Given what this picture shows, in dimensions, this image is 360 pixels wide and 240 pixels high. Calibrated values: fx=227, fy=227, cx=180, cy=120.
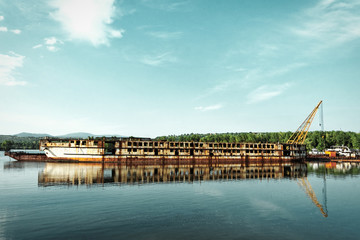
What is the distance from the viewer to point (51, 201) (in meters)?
32.1

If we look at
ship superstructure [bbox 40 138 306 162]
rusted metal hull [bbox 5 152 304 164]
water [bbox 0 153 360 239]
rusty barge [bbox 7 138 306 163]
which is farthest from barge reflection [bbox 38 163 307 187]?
ship superstructure [bbox 40 138 306 162]

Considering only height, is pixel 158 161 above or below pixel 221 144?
below

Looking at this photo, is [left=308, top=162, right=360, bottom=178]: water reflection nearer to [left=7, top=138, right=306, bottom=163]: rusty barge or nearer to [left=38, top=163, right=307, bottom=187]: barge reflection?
[left=38, top=163, right=307, bottom=187]: barge reflection

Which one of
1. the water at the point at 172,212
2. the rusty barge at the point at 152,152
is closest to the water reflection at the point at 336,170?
the rusty barge at the point at 152,152

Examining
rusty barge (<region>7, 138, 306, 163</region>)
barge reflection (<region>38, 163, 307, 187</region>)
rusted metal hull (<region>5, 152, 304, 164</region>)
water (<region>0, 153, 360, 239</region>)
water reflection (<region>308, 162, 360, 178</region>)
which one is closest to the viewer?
water (<region>0, 153, 360, 239</region>)

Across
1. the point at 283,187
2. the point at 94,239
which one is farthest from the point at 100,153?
the point at 94,239

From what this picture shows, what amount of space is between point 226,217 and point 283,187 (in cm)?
2512

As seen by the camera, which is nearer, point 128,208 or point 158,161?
point 128,208

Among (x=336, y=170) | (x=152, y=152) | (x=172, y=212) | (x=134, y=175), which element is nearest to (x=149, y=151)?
(x=152, y=152)

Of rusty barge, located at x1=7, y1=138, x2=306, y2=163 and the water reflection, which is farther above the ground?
rusty barge, located at x1=7, y1=138, x2=306, y2=163

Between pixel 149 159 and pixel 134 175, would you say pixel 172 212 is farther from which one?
pixel 149 159

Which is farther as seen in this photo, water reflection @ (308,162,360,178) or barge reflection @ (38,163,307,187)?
water reflection @ (308,162,360,178)

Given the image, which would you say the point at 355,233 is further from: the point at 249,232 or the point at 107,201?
the point at 107,201

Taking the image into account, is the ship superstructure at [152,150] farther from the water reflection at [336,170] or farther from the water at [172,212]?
the water at [172,212]
